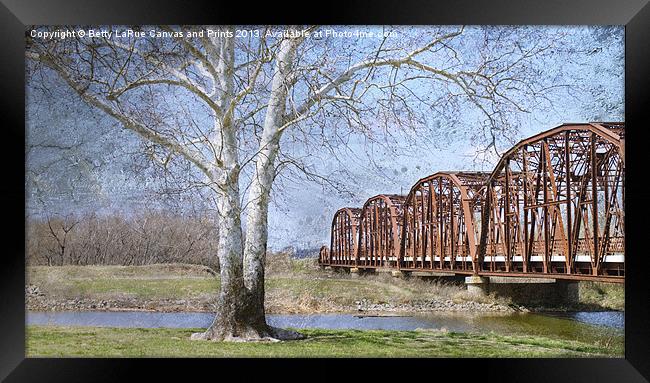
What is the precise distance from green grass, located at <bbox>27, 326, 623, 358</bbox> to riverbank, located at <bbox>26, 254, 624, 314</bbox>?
0.29 m

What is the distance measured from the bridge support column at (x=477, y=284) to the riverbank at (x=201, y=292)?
0.16 metres

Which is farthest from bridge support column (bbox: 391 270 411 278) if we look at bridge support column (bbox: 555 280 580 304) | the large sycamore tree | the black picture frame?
bridge support column (bbox: 555 280 580 304)

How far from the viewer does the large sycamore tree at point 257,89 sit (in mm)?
7812

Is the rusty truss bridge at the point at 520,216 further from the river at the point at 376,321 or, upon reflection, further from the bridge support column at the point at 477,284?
the river at the point at 376,321

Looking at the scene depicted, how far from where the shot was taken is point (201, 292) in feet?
26.2

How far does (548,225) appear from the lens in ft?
27.1

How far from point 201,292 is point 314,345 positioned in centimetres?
148

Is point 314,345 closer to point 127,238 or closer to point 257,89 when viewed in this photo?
point 127,238

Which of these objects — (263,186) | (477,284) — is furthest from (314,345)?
(477,284)
